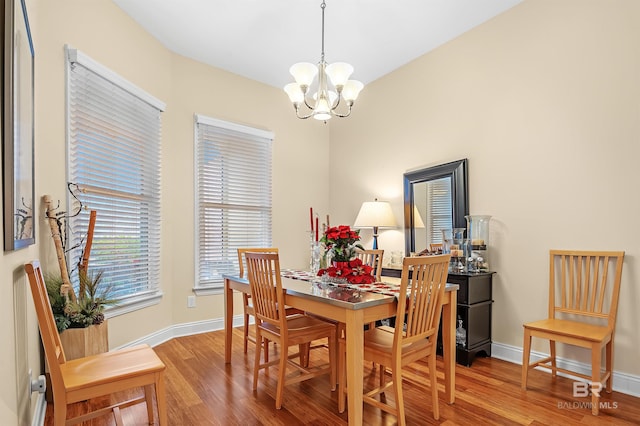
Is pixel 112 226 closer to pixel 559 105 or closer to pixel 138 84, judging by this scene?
pixel 138 84

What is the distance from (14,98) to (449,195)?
3297 mm

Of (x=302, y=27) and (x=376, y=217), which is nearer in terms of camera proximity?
(x=302, y=27)

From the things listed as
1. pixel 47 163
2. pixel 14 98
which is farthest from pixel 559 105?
pixel 47 163

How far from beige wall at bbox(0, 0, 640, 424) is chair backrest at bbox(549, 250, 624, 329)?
0.09 meters

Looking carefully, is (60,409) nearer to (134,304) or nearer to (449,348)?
(134,304)

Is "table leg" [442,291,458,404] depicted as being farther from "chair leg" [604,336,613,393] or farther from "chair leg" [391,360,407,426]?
"chair leg" [604,336,613,393]

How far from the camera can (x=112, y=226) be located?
3012 mm

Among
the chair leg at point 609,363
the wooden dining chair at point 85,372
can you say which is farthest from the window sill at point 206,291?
the chair leg at point 609,363

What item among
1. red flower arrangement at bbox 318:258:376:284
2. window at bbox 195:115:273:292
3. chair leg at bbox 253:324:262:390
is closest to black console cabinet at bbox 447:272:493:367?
red flower arrangement at bbox 318:258:376:284

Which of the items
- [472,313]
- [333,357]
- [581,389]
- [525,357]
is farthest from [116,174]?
[581,389]

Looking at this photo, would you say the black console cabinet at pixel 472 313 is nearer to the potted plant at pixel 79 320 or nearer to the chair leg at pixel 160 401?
the chair leg at pixel 160 401

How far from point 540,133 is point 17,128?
11.2 ft

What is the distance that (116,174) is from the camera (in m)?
3.05

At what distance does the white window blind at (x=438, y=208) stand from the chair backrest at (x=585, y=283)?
100 cm
